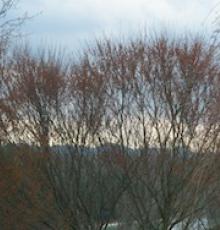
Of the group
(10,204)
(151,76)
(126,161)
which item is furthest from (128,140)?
(10,204)

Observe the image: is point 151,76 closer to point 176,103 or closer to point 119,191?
point 176,103

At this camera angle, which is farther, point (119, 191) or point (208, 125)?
point (119, 191)

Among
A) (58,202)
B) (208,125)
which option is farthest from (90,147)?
(208,125)

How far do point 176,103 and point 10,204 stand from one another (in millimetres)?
6119

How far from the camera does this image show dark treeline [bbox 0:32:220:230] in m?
21.8

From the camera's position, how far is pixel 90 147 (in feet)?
Answer: 75.9

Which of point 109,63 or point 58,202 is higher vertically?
point 109,63

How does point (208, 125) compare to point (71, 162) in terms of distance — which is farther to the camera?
point (71, 162)

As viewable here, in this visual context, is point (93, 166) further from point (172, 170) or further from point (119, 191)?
point (172, 170)

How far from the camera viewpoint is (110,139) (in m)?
22.6

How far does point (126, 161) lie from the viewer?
22453 millimetres

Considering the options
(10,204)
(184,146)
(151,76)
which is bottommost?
(10,204)

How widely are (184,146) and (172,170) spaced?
87cm

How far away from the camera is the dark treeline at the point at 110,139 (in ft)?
71.7
